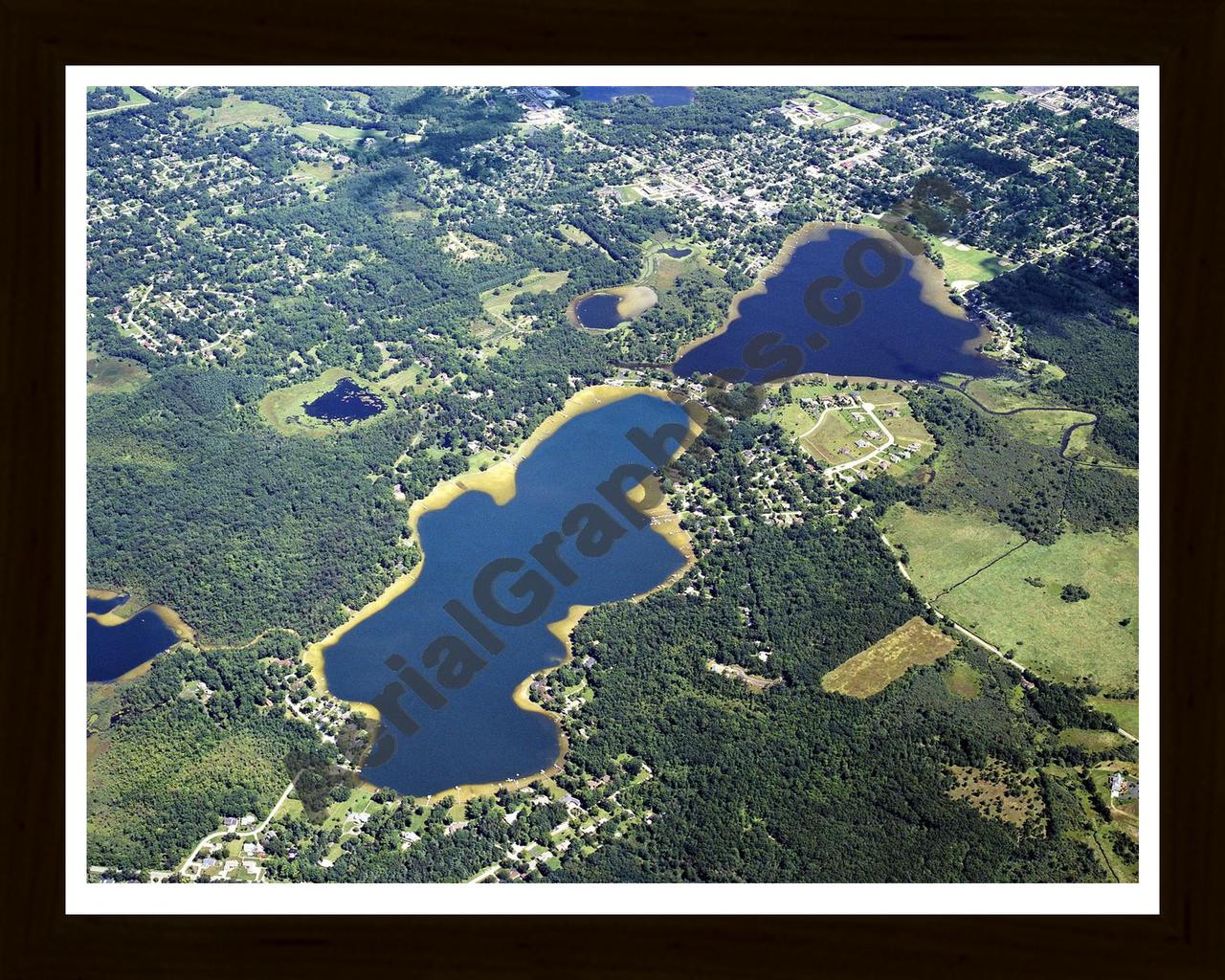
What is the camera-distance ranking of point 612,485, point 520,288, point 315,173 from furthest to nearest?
point 315,173 < point 520,288 < point 612,485

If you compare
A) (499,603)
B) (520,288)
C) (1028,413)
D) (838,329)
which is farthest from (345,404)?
(1028,413)

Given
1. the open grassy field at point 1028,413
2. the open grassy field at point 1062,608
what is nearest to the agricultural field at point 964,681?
the open grassy field at point 1062,608

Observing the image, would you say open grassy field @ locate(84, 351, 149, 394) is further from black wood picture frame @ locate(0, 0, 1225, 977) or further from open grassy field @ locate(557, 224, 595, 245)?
black wood picture frame @ locate(0, 0, 1225, 977)

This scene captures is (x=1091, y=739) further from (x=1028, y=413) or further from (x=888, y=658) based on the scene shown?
(x=1028, y=413)

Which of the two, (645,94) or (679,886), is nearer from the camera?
(679,886)

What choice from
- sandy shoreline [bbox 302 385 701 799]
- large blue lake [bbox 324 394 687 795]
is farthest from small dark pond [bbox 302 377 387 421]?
large blue lake [bbox 324 394 687 795]

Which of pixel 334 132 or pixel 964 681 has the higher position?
pixel 334 132

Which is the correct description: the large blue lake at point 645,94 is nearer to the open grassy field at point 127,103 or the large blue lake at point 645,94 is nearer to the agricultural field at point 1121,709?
the open grassy field at point 127,103

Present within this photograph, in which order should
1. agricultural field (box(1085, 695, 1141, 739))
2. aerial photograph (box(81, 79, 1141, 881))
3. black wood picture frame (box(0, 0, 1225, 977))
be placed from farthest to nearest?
agricultural field (box(1085, 695, 1141, 739)) < aerial photograph (box(81, 79, 1141, 881)) < black wood picture frame (box(0, 0, 1225, 977))
